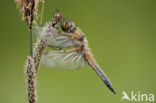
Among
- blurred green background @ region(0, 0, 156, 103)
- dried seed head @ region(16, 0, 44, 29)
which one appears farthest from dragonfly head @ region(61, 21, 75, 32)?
blurred green background @ region(0, 0, 156, 103)

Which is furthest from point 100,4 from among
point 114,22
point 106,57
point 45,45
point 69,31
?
point 45,45

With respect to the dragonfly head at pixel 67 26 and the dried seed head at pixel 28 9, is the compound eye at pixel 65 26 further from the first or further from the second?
the dried seed head at pixel 28 9

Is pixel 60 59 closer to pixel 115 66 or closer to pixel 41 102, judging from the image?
pixel 41 102

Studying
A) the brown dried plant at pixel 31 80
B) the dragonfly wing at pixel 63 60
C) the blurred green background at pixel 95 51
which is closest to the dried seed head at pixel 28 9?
the brown dried plant at pixel 31 80

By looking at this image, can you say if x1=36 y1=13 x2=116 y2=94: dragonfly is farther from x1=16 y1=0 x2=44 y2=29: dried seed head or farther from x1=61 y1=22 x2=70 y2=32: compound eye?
x1=16 y1=0 x2=44 y2=29: dried seed head

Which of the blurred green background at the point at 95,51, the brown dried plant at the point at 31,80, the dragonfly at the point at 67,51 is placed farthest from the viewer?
the blurred green background at the point at 95,51

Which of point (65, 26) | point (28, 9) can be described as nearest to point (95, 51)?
point (65, 26)

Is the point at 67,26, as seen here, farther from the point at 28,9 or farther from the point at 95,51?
the point at 95,51

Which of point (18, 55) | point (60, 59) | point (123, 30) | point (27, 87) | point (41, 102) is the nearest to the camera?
Answer: point (27, 87)
